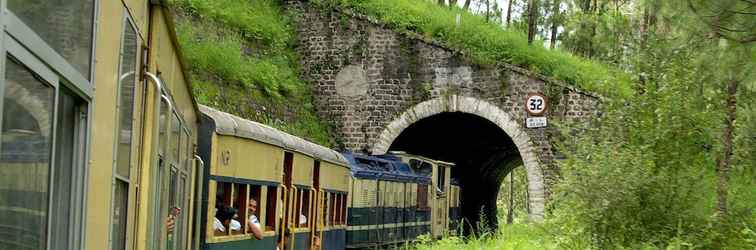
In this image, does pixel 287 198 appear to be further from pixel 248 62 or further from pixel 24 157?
pixel 248 62

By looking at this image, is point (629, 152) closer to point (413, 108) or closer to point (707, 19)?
point (707, 19)

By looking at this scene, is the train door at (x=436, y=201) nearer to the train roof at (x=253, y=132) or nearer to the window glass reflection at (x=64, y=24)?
the train roof at (x=253, y=132)

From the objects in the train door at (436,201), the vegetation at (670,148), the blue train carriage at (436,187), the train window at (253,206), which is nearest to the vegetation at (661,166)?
the vegetation at (670,148)

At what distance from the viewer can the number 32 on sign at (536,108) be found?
2658 cm

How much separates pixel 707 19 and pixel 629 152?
9.98 ft

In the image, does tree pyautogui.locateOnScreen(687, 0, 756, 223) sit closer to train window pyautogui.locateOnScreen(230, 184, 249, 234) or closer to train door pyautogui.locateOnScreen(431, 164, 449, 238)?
train window pyautogui.locateOnScreen(230, 184, 249, 234)

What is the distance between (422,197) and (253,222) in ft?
43.7

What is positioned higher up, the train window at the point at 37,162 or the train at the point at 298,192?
the train window at the point at 37,162

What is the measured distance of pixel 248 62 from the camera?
81.4 feet

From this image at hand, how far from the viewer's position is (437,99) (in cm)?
2742

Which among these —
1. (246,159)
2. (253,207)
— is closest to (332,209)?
(253,207)

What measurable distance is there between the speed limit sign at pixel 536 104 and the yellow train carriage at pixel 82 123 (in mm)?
22693

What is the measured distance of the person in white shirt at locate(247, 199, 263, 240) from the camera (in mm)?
9172

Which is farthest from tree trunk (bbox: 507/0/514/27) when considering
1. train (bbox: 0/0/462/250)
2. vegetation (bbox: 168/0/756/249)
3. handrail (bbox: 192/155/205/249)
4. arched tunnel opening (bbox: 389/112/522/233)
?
handrail (bbox: 192/155/205/249)
